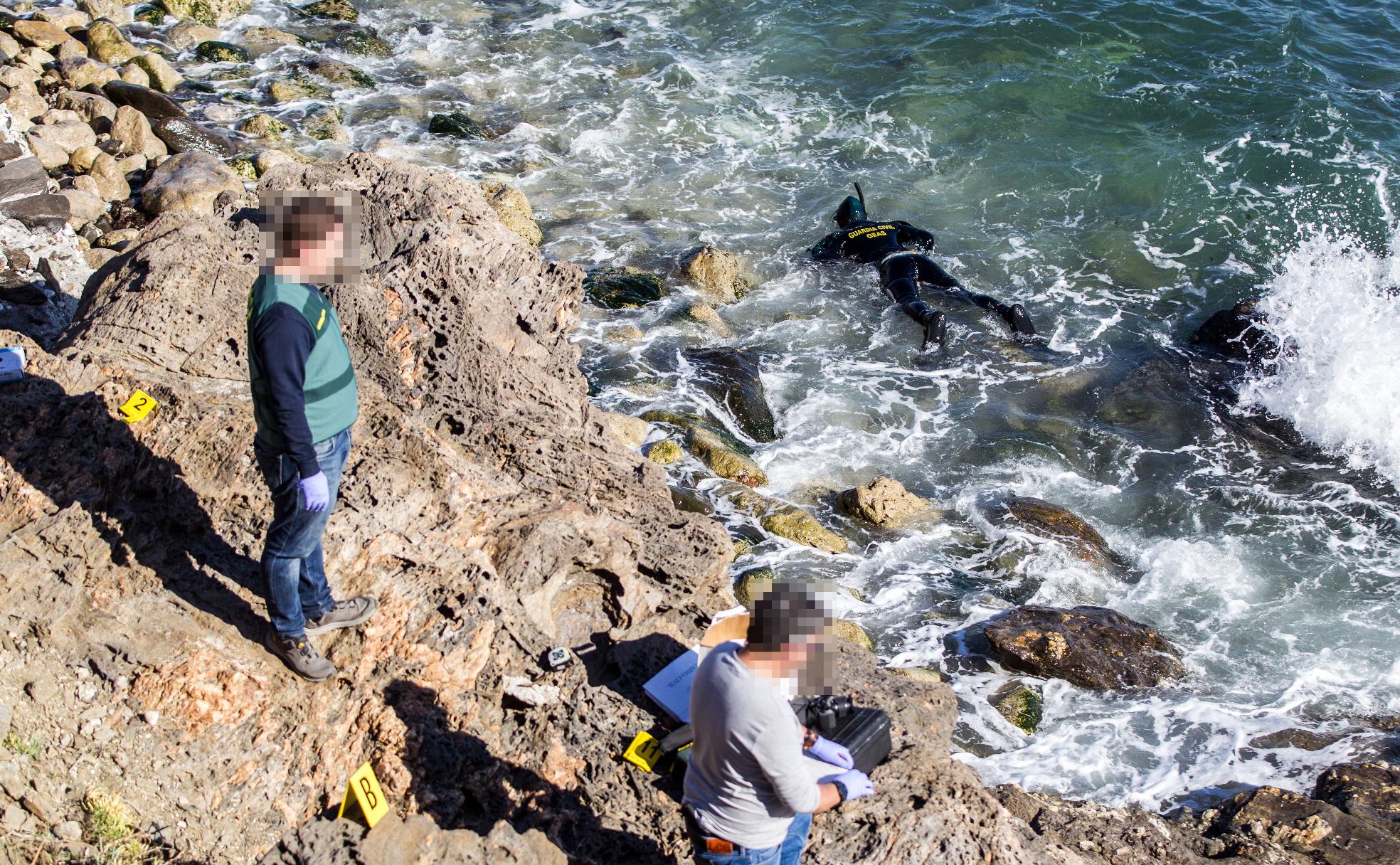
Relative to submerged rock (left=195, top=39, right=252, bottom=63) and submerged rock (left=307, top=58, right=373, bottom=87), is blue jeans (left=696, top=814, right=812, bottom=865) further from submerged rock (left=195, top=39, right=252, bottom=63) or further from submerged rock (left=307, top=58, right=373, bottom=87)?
submerged rock (left=195, top=39, right=252, bottom=63)

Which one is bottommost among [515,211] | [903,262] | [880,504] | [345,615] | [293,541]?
[880,504]

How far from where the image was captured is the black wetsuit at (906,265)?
12.4 meters

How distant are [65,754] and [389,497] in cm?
163

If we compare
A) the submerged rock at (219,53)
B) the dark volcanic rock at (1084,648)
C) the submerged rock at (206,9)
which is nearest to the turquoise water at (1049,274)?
the dark volcanic rock at (1084,648)

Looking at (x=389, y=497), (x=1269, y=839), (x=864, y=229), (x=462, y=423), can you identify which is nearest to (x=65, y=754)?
(x=389, y=497)

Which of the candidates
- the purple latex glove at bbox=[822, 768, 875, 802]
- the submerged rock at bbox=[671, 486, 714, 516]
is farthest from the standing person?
the submerged rock at bbox=[671, 486, 714, 516]

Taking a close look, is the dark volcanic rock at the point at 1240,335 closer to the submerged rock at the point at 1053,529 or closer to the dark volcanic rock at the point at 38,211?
the submerged rock at the point at 1053,529

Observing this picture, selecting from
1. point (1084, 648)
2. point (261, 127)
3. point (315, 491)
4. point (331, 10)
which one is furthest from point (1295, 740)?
point (331, 10)

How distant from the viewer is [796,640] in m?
3.08

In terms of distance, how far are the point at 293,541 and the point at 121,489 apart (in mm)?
1283

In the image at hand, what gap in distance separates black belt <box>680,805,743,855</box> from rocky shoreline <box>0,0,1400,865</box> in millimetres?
544

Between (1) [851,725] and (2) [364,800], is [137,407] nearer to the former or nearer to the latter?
(2) [364,800]

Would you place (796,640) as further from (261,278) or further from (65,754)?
(65,754)

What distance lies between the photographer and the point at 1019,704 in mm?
7328
